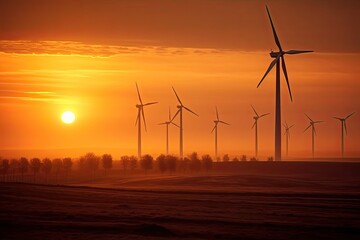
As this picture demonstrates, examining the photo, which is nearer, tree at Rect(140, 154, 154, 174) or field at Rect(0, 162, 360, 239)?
field at Rect(0, 162, 360, 239)

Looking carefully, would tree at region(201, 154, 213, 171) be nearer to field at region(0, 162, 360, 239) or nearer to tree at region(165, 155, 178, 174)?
tree at region(165, 155, 178, 174)

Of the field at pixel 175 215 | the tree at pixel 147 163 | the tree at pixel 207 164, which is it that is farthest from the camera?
the tree at pixel 147 163

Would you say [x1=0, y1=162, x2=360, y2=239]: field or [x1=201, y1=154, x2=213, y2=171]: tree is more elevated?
[x1=201, y1=154, x2=213, y2=171]: tree

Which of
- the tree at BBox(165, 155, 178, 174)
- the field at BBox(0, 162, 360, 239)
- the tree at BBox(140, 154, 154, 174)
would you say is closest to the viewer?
the field at BBox(0, 162, 360, 239)

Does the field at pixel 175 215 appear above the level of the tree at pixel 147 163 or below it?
below

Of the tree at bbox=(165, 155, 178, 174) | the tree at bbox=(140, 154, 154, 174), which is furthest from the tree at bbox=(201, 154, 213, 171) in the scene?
the tree at bbox=(140, 154, 154, 174)

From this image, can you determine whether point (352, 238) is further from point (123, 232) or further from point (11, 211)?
point (11, 211)

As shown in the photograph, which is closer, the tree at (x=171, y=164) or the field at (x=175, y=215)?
the field at (x=175, y=215)

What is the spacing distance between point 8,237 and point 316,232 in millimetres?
22260

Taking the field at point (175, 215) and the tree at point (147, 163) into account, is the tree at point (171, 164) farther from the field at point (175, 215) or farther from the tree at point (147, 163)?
the field at point (175, 215)

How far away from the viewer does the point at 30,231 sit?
4800 centimetres

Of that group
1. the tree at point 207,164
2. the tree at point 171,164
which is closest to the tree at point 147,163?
the tree at point 171,164

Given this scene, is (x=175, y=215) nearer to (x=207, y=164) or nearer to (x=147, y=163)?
(x=207, y=164)

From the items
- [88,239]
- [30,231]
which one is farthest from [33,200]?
[88,239]
